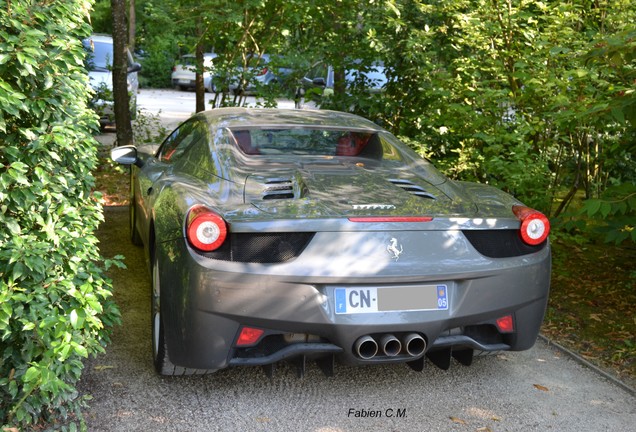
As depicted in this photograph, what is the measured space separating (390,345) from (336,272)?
0.47m

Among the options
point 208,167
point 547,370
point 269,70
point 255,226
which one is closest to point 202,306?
point 255,226

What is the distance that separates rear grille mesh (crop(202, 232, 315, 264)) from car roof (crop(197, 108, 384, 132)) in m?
1.42

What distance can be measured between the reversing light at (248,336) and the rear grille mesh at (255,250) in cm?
33

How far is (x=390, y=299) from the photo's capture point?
3635 mm

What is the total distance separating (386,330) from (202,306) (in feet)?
2.89

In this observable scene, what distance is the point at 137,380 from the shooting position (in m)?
4.10

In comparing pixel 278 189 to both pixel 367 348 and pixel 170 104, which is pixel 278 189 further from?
pixel 170 104

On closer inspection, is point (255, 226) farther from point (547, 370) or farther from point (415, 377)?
point (547, 370)

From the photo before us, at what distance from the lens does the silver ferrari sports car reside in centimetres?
355

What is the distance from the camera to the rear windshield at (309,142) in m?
4.79

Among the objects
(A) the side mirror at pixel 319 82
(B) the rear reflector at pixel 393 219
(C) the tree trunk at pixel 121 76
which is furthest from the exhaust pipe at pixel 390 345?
(C) the tree trunk at pixel 121 76

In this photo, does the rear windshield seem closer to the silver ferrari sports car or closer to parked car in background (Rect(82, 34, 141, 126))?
the silver ferrari sports car

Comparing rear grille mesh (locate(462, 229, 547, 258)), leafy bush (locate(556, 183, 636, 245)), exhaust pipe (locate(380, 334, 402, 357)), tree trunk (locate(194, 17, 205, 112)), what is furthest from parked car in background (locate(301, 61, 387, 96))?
exhaust pipe (locate(380, 334, 402, 357))

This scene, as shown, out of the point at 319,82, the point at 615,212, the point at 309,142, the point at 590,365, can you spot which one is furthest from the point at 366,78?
the point at 590,365
